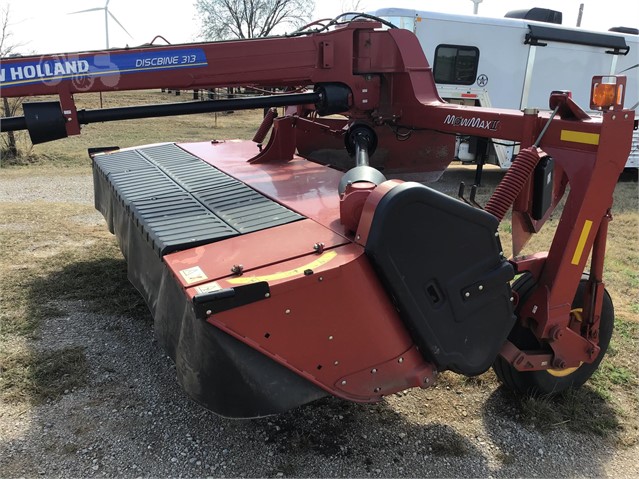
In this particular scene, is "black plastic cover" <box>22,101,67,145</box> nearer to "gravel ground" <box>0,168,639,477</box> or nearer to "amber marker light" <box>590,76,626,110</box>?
"gravel ground" <box>0,168,639,477</box>

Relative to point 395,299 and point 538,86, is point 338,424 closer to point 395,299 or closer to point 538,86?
point 395,299

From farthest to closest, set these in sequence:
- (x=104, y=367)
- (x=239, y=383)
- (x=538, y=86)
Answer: (x=538, y=86), (x=104, y=367), (x=239, y=383)

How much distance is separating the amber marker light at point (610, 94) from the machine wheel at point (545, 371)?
0.84 metres

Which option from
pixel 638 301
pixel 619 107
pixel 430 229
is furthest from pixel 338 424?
pixel 638 301

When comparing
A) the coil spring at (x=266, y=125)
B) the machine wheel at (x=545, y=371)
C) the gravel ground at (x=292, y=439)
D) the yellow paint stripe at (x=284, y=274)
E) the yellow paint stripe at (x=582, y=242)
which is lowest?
the gravel ground at (x=292, y=439)

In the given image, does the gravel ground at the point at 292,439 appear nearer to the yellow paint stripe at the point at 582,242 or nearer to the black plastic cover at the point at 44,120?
the yellow paint stripe at the point at 582,242

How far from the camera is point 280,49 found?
3309 millimetres

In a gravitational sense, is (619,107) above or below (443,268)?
above

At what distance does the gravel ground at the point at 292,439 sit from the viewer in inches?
96.7

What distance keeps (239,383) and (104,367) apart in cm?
144

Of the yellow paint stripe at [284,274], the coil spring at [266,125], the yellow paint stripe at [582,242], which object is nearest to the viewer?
the yellow paint stripe at [284,274]

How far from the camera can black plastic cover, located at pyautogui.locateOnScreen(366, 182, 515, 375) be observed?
2.13 m

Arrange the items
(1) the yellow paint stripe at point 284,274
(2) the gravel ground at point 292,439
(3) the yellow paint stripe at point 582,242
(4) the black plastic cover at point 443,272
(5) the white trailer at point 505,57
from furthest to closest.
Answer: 1. (5) the white trailer at point 505,57
2. (3) the yellow paint stripe at point 582,242
3. (2) the gravel ground at point 292,439
4. (4) the black plastic cover at point 443,272
5. (1) the yellow paint stripe at point 284,274

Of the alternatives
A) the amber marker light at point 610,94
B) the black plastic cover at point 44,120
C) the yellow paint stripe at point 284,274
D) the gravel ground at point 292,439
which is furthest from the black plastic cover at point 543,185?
the black plastic cover at point 44,120
